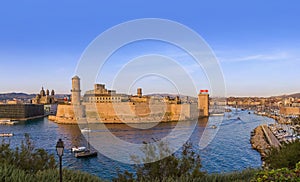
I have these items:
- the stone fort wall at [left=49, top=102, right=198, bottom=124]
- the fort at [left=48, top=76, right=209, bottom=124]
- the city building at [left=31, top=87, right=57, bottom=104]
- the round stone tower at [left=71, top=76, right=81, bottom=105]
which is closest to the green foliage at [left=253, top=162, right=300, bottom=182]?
the fort at [left=48, top=76, right=209, bottom=124]

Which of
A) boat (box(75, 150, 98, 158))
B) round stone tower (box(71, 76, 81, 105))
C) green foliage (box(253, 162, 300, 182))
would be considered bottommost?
boat (box(75, 150, 98, 158))

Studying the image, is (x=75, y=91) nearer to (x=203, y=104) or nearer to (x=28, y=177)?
(x=203, y=104)

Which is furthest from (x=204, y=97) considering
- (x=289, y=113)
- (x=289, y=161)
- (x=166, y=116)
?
(x=289, y=161)

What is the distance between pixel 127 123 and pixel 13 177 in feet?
106

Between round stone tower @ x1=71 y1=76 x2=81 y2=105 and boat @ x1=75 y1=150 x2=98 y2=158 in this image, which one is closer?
boat @ x1=75 y1=150 x2=98 y2=158

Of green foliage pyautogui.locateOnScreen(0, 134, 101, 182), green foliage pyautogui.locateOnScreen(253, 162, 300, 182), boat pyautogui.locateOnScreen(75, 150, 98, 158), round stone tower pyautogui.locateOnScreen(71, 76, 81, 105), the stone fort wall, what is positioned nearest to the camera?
green foliage pyautogui.locateOnScreen(253, 162, 300, 182)

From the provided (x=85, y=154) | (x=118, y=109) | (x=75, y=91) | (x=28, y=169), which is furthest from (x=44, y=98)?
(x=28, y=169)

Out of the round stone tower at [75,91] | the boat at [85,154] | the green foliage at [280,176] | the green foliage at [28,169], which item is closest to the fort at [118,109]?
the round stone tower at [75,91]

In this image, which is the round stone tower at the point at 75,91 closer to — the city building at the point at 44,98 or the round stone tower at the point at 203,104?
the round stone tower at the point at 203,104

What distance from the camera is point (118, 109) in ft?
110

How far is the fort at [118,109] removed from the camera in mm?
33594

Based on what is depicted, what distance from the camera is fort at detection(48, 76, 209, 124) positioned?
3359 cm

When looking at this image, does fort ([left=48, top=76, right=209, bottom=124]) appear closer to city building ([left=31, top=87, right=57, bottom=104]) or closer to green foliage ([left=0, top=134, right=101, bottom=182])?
green foliage ([left=0, top=134, right=101, bottom=182])

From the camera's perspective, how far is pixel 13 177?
2652mm
